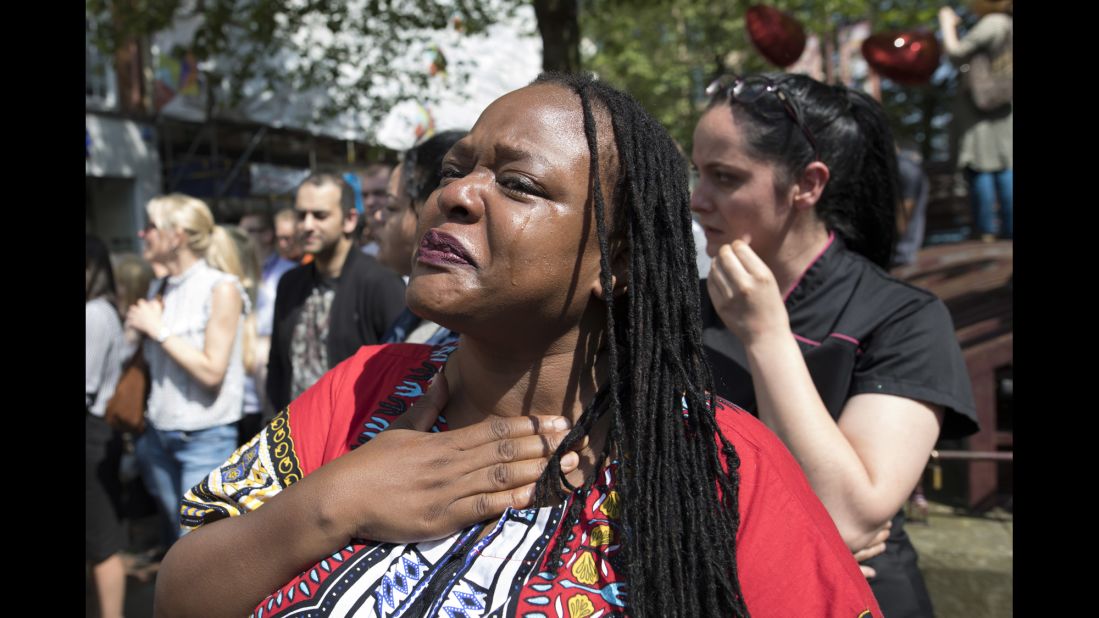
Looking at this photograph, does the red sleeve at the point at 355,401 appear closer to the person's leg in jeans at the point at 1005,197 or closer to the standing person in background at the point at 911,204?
the standing person in background at the point at 911,204

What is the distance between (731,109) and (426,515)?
1465 mm

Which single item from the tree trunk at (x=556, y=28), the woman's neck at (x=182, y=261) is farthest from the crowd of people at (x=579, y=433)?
the tree trunk at (x=556, y=28)

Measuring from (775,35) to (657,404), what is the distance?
14.2 feet

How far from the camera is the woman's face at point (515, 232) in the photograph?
55.5 inches

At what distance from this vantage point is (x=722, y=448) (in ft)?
4.69

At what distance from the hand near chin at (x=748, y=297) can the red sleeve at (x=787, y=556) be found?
567mm

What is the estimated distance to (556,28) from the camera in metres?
7.77

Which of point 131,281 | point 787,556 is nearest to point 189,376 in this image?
point 131,281

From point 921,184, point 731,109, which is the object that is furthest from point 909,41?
point 731,109

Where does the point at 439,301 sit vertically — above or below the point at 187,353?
above

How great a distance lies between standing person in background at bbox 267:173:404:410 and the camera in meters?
4.30

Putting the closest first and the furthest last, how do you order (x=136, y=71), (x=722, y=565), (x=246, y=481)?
(x=722, y=565) < (x=246, y=481) < (x=136, y=71)

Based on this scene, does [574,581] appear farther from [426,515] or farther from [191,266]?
[191,266]

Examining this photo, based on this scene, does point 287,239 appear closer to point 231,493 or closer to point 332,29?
point 332,29
